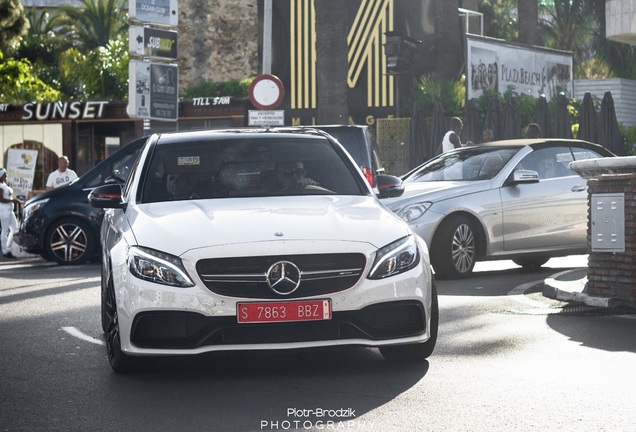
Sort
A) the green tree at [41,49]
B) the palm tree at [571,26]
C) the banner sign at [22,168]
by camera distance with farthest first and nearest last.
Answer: the palm tree at [571,26] → the green tree at [41,49] → the banner sign at [22,168]

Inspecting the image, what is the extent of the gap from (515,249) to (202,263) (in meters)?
8.04

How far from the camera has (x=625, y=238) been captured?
1153 centimetres

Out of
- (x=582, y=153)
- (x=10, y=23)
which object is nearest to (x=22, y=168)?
(x=10, y=23)

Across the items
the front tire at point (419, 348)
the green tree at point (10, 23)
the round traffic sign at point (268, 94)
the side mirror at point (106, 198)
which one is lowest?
the front tire at point (419, 348)

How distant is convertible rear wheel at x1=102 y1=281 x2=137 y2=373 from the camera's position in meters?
7.99

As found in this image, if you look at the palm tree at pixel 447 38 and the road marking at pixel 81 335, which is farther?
the palm tree at pixel 447 38

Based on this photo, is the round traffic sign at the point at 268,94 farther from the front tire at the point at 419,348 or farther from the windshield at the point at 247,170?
the front tire at the point at 419,348

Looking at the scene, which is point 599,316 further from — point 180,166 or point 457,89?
point 457,89

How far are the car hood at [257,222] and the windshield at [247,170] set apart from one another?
0.79 feet

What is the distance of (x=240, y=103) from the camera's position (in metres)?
35.0

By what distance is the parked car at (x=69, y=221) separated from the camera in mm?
19406

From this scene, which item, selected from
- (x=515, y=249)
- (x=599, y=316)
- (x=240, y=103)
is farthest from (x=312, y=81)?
(x=599, y=316)

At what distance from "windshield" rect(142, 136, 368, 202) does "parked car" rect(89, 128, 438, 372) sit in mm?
382

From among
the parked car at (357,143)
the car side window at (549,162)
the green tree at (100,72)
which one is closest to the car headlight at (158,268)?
the car side window at (549,162)
